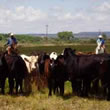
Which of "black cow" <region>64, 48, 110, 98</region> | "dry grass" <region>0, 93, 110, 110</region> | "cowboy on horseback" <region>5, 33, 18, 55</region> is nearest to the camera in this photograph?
"dry grass" <region>0, 93, 110, 110</region>

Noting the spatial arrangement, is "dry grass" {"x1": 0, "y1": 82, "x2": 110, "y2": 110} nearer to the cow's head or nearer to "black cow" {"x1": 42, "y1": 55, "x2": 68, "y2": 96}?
"black cow" {"x1": 42, "y1": 55, "x2": 68, "y2": 96}

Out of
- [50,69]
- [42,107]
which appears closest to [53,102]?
[42,107]

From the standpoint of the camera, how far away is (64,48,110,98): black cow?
10398 mm

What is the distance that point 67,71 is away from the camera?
1104 cm

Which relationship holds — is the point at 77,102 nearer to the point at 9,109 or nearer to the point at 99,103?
the point at 99,103

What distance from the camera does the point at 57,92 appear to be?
11656 millimetres

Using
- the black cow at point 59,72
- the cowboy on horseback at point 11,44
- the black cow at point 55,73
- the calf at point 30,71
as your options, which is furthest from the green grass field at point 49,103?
the cowboy on horseback at point 11,44

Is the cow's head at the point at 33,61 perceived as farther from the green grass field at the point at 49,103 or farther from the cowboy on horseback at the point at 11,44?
the cowboy on horseback at the point at 11,44

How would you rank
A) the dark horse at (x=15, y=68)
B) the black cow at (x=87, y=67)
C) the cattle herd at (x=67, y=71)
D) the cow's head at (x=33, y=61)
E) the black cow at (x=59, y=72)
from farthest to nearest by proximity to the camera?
the cow's head at (x=33, y=61), the dark horse at (x=15, y=68), the black cow at (x=59, y=72), the cattle herd at (x=67, y=71), the black cow at (x=87, y=67)

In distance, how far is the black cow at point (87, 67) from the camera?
10.4 meters

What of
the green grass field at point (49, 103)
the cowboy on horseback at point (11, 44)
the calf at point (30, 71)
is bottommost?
the green grass field at point (49, 103)

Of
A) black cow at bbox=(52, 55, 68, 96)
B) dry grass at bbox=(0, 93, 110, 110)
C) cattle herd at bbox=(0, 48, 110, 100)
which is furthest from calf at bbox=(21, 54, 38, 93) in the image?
black cow at bbox=(52, 55, 68, 96)

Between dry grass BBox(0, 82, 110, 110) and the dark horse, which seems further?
the dark horse

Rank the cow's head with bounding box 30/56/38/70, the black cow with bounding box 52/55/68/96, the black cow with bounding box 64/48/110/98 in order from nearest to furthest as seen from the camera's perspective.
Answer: the black cow with bounding box 64/48/110/98 → the black cow with bounding box 52/55/68/96 → the cow's head with bounding box 30/56/38/70
